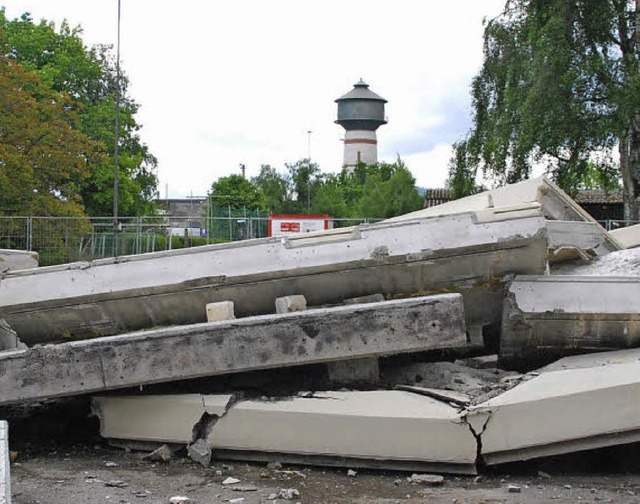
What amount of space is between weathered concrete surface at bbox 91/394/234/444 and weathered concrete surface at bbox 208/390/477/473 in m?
0.13

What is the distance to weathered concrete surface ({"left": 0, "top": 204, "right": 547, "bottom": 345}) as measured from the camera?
5.40m

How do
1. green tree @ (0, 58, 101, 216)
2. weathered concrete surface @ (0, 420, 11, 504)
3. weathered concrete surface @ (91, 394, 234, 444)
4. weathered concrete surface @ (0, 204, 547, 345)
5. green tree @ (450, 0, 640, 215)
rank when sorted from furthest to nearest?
green tree @ (0, 58, 101, 216) < green tree @ (450, 0, 640, 215) < weathered concrete surface @ (0, 204, 547, 345) < weathered concrete surface @ (91, 394, 234, 444) < weathered concrete surface @ (0, 420, 11, 504)

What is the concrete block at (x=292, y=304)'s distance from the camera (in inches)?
211

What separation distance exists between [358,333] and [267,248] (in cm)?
89

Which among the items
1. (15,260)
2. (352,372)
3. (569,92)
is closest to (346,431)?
(352,372)

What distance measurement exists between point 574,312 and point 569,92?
1449 centimetres

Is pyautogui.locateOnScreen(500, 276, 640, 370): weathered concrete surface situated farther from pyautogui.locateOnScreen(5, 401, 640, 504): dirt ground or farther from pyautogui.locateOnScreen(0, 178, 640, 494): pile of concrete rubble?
pyautogui.locateOnScreen(5, 401, 640, 504): dirt ground

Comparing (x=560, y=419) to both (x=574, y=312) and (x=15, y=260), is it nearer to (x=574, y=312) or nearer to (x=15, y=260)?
(x=574, y=312)

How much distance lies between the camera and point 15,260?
636 cm

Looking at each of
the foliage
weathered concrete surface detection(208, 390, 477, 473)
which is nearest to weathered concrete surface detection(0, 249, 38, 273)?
weathered concrete surface detection(208, 390, 477, 473)

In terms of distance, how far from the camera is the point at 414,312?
502cm

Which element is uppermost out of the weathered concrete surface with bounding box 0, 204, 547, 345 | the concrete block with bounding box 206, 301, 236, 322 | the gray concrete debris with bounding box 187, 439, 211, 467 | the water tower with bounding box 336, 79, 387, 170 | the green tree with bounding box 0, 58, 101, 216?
the water tower with bounding box 336, 79, 387, 170

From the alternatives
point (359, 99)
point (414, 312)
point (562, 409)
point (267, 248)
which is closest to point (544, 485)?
point (562, 409)

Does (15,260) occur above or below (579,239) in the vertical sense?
below
